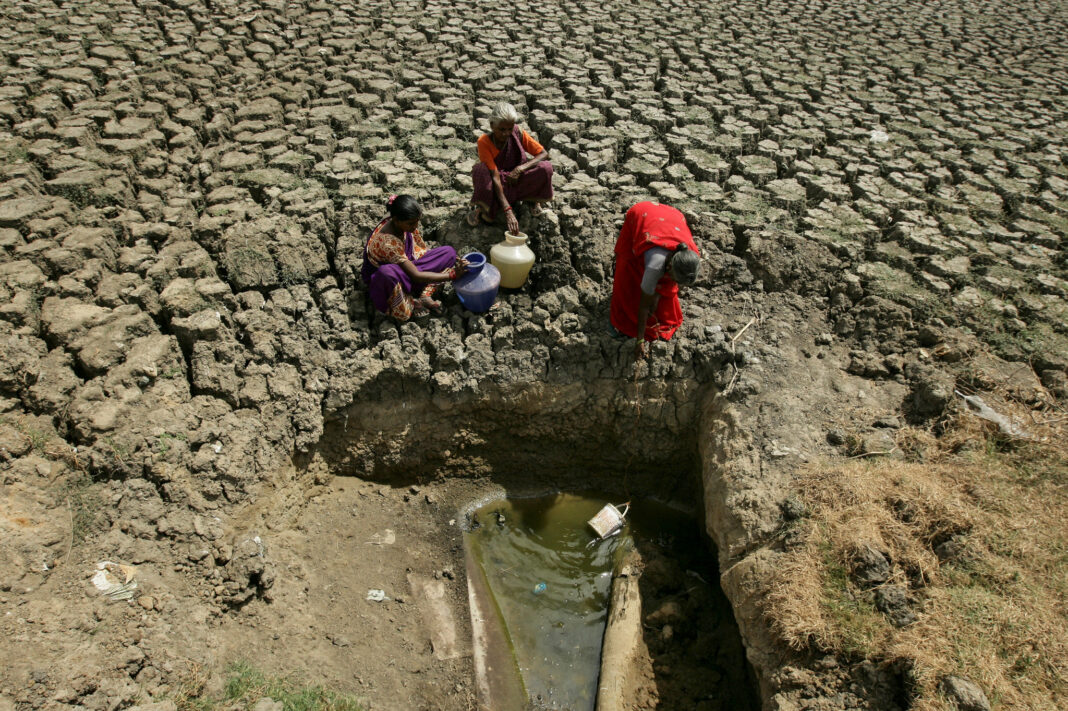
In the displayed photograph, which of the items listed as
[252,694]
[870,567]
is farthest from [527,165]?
[252,694]

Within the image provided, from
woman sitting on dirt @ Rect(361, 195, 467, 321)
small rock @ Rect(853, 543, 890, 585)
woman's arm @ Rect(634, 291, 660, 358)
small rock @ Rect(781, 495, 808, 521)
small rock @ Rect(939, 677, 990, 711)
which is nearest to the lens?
small rock @ Rect(939, 677, 990, 711)

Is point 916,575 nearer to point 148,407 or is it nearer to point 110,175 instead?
point 148,407

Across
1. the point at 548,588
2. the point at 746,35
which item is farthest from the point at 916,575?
the point at 746,35

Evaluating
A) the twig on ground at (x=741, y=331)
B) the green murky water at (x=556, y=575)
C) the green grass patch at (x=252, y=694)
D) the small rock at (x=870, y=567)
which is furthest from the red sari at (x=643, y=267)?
the green grass patch at (x=252, y=694)

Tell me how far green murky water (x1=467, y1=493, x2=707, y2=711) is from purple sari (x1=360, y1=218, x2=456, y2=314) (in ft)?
4.71

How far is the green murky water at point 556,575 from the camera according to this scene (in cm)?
346

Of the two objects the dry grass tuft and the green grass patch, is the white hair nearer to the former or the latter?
the dry grass tuft

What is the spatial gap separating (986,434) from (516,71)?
4.40m

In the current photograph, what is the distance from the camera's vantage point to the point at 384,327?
12.4 ft

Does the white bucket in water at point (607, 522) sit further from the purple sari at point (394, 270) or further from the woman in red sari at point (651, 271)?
the purple sari at point (394, 270)

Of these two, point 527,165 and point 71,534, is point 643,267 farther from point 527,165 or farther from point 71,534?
point 71,534

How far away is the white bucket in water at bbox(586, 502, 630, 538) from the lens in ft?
13.2

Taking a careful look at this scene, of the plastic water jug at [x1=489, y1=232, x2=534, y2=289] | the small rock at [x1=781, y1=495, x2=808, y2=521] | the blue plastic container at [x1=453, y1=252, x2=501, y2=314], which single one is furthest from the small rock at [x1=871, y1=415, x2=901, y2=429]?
the blue plastic container at [x1=453, y1=252, x2=501, y2=314]

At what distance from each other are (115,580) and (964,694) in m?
3.33
